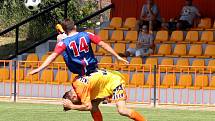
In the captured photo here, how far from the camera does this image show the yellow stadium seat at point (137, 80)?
21750 mm

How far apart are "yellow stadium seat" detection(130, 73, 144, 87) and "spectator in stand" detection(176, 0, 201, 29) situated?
3.78 m

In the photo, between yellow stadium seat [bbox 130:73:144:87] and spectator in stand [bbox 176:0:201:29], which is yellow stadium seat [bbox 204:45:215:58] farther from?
yellow stadium seat [bbox 130:73:144:87]

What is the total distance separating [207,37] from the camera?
78.5 ft

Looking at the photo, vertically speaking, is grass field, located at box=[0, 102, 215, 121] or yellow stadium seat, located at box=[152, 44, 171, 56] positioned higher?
yellow stadium seat, located at box=[152, 44, 171, 56]

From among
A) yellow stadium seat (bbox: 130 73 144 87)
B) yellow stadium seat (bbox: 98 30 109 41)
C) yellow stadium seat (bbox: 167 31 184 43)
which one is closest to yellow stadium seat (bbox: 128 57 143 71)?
yellow stadium seat (bbox: 130 73 144 87)

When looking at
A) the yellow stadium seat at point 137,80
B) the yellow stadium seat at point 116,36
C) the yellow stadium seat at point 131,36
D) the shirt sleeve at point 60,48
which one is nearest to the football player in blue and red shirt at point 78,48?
the shirt sleeve at point 60,48

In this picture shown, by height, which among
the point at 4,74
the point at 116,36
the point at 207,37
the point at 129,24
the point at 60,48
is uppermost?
the point at 129,24

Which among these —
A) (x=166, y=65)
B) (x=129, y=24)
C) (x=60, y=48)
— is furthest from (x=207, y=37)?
(x=60, y=48)

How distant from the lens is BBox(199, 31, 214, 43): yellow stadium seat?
78.1 ft

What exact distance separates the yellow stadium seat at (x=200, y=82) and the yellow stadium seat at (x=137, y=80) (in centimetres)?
149

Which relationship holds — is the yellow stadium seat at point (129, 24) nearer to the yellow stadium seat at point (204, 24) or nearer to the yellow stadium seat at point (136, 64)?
the yellow stadium seat at point (204, 24)

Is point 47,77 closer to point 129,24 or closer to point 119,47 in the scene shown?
point 119,47

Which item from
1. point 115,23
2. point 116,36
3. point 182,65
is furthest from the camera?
point 115,23

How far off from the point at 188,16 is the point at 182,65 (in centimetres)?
334
